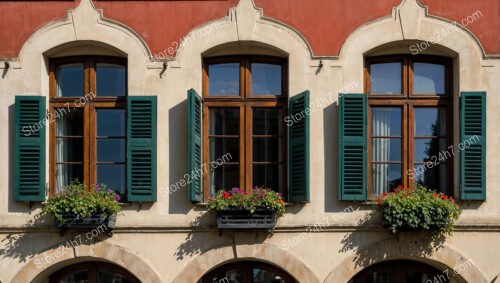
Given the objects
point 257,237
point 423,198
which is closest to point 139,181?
point 257,237

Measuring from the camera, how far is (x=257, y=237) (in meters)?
12.3

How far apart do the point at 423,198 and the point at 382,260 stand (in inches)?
44.2

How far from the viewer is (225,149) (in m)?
→ 12.8

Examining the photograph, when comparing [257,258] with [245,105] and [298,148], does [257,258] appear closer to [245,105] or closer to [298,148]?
[298,148]

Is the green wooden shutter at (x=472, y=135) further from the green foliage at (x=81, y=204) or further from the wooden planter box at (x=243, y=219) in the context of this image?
the green foliage at (x=81, y=204)

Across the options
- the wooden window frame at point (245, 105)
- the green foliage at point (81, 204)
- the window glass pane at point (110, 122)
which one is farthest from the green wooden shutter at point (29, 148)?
the wooden window frame at point (245, 105)

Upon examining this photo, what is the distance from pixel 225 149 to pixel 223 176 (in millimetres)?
421

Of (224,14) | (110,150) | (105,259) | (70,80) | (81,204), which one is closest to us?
(81,204)

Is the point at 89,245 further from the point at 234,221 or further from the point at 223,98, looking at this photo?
the point at 223,98

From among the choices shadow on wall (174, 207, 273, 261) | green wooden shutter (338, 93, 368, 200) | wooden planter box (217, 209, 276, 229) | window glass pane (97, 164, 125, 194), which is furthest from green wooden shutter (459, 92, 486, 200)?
window glass pane (97, 164, 125, 194)

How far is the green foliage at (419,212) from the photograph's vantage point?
38.6ft

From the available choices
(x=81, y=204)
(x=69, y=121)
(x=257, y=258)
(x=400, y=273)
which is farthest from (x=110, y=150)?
(x=400, y=273)

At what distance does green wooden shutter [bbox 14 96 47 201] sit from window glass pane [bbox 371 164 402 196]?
505cm

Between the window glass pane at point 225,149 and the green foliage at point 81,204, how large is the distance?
5.54 ft
